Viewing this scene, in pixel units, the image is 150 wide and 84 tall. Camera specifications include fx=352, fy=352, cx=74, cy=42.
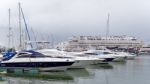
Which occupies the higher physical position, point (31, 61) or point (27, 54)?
point (27, 54)

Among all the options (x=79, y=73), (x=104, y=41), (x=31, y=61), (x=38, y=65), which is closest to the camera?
(x=31, y=61)

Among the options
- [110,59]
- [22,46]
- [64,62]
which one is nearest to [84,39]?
[110,59]

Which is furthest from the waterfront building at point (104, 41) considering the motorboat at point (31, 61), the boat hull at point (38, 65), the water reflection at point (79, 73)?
the motorboat at point (31, 61)

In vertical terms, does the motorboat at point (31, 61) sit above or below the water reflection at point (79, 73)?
above

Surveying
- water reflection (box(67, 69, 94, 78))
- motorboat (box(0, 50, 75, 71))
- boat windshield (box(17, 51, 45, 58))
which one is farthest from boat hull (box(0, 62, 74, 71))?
water reflection (box(67, 69, 94, 78))

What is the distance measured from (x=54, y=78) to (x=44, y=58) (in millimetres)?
4639

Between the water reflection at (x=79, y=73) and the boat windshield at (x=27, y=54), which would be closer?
the water reflection at (x=79, y=73)

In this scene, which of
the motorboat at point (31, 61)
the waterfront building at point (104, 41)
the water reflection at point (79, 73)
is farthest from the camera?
the waterfront building at point (104, 41)

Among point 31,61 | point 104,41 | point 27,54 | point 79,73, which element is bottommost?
point 79,73

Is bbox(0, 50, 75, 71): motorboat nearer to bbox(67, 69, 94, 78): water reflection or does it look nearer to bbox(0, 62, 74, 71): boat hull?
bbox(0, 62, 74, 71): boat hull

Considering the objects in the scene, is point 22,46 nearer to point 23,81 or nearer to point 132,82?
point 23,81

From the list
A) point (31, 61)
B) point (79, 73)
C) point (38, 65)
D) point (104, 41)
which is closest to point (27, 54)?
point (31, 61)

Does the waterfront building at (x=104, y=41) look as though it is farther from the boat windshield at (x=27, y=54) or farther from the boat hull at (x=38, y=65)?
the boat windshield at (x=27, y=54)

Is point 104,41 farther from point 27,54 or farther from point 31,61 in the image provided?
point 31,61
